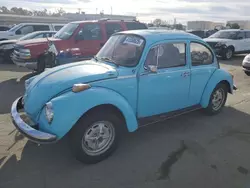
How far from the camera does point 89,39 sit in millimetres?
9258

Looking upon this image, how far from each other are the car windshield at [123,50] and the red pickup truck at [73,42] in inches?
170

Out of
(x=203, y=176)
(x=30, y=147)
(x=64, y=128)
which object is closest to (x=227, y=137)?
(x=203, y=176)

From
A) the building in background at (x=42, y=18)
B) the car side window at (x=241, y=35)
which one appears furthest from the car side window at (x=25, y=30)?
the building in background at (x=42, y=18)

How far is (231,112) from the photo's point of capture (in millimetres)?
5988

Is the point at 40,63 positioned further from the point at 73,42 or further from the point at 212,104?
the point at 212,104

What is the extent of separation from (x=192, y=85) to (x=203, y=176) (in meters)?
1.97

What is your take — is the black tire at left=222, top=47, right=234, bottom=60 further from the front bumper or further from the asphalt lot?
the front bumper

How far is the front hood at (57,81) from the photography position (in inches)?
145

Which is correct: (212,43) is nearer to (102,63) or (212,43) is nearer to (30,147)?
(102,63)

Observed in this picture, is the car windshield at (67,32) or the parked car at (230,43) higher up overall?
the car windshield at (67,32)

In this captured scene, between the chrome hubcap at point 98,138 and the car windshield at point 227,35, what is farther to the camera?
the car windshield at point 227,35

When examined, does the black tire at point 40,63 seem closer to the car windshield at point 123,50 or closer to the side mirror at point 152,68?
the car windshield at point 123,50

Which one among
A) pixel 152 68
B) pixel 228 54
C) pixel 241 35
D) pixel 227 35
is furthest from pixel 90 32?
pixel 241 35

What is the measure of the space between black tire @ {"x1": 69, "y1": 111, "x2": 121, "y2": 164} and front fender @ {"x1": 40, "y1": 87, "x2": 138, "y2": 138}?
0.45ft
